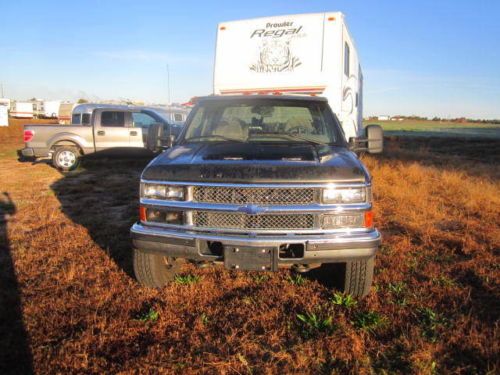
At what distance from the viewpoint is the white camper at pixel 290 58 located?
8180 mm

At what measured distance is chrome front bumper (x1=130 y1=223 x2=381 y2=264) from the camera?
2.94m

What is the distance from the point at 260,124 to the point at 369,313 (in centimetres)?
220

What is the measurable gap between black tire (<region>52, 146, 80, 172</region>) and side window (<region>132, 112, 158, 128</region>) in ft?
5.81

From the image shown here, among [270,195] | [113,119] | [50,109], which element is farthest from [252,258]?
[50,109]

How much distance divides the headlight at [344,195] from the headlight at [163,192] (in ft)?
3.60

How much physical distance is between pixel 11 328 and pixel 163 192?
4.82 feet

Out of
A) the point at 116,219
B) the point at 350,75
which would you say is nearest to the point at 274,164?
the point at 116,219

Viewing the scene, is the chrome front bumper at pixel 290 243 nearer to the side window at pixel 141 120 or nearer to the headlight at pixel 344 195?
the headlight at pixel 344 195

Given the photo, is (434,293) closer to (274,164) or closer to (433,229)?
(274,164)

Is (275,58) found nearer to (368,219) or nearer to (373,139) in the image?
(373,139)

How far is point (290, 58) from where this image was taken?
852cm

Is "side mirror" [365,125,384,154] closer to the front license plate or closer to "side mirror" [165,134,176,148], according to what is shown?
the front license plate

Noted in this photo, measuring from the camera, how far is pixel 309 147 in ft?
12.2

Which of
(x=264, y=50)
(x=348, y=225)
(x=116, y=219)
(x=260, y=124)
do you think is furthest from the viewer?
(x=264, y=50)
